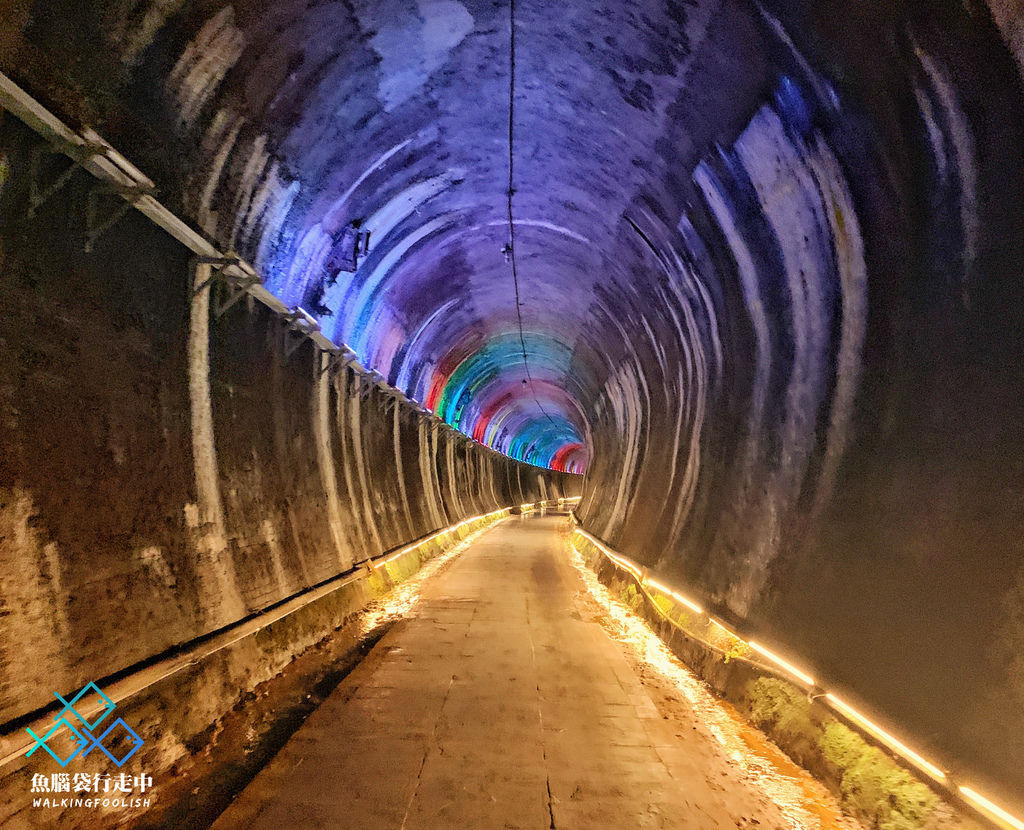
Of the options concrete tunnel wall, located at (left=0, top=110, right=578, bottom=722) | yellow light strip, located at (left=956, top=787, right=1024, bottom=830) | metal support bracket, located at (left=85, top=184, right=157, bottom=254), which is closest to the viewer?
yellow light strip, located at (left=956, top=787, right=1024, bottom=830)

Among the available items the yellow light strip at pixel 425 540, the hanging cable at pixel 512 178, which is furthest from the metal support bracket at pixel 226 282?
the yellow light strip at pixel 425 540

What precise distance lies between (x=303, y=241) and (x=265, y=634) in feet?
14.0

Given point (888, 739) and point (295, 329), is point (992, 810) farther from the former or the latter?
point (295, 329)

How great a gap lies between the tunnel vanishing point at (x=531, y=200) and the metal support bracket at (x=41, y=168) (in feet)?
0.07

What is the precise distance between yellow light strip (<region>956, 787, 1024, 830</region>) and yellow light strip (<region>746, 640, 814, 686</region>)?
1.30 meters

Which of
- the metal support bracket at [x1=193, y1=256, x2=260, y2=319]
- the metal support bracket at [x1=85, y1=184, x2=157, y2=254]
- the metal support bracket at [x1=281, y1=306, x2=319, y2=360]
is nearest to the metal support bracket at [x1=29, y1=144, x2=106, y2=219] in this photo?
the metal support bracket at [x1=85, y1=184, x2=157, y2=254]

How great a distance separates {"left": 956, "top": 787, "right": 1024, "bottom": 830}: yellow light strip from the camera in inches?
93.9

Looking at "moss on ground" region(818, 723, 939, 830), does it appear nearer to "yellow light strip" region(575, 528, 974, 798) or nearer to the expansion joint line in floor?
"yellow light strip" region(575, 528, 974, 798)

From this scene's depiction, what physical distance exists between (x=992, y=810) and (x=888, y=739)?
0.65 metres

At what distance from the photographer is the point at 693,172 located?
559cm

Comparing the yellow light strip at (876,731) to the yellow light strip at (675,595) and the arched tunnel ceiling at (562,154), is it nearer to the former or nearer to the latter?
the yellow light strip at (675,595)

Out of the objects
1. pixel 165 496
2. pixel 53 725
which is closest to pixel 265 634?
pixel 165 496

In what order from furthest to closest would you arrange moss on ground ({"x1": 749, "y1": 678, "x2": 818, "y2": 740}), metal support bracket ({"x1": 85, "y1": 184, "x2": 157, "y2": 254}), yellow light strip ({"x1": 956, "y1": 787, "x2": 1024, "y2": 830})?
1. moss on ground ({"x1": 749, "y1": 678, "x2": 818, "y2": 740})
2. metal support bracket ({"x1": 85, "y1": 184, "x2": 157, "y2": 254})
3. yellow light strip ({"x1": 956, "y1": 787, "x2": 1024, "y2": 830})

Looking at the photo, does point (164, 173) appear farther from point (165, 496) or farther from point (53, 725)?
point (53, 725)
